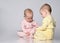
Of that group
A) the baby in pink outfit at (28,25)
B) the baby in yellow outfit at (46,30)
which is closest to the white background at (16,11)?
the baby in pink outfit at (28,25)

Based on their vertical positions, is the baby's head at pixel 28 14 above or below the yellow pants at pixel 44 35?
above

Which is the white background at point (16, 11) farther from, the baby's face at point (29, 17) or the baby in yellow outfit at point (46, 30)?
the baby in yellow outfit at point (46, 30)

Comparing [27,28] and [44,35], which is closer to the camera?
[44,35]

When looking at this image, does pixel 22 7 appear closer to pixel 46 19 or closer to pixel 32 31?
pixel 32 31

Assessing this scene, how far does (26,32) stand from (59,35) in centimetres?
62

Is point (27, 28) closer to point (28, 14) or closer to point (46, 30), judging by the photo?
point (28, 14)

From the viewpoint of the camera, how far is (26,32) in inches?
72.4

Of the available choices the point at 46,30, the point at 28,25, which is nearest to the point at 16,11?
the point at 28,25

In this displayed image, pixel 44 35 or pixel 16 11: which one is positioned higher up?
pixel 16 11

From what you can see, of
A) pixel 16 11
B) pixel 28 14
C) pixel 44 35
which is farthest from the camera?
pixel 16 11

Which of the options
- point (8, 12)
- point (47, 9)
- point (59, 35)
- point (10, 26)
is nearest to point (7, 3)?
point (8, 12)

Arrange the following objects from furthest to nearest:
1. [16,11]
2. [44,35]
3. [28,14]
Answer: [16,11] < [28,14] < [44,35]

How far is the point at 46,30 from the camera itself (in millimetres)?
1525

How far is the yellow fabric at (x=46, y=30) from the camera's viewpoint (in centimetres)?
150
